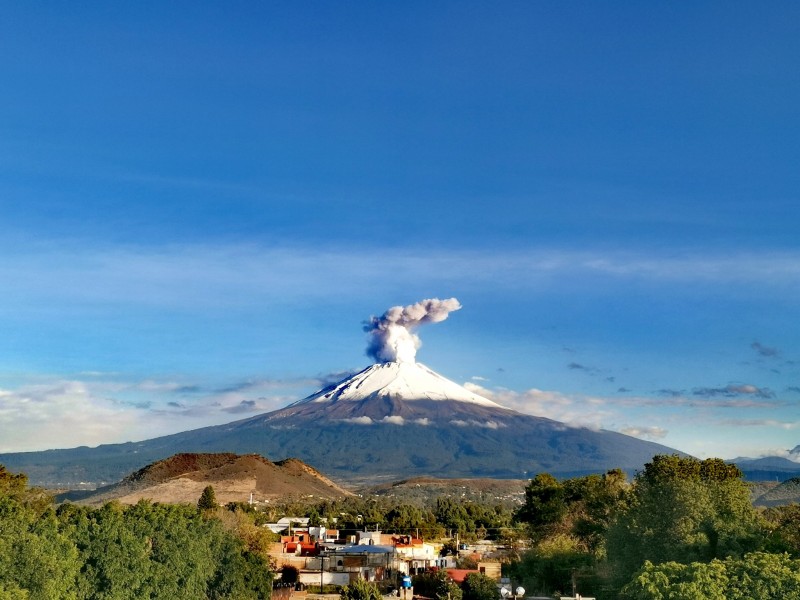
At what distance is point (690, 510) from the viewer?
43188mm

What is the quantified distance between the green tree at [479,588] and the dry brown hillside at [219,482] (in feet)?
246

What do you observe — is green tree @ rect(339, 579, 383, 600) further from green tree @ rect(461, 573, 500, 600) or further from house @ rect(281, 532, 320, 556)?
house @ rect(281, 532, 320, 556)

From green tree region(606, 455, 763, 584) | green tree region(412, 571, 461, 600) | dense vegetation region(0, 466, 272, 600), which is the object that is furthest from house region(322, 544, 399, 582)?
green tree region(606, 455, 763, 584)

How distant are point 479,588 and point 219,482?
9610cm

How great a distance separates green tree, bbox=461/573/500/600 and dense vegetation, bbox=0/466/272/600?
10050 millimetres

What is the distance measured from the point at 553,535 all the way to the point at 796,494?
93.9m

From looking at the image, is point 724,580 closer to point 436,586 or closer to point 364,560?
point 436,586

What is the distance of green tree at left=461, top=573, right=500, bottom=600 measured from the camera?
5225 centimetres

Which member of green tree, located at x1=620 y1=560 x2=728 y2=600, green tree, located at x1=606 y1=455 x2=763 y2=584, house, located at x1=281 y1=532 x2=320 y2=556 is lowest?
house, located at x1=281 y1=532 x2=320 y2=556

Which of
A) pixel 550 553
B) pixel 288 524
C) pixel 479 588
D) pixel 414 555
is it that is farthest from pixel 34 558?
pixel 288 524

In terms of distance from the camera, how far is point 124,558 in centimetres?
4616

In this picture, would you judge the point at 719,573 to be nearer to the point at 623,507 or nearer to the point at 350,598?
the point at 350,598

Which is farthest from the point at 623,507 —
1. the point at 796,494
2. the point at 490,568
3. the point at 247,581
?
the point at 796,494

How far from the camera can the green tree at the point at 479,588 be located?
52250mm
